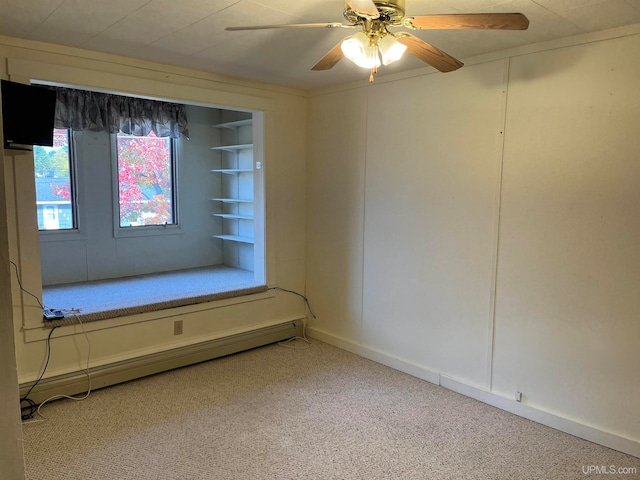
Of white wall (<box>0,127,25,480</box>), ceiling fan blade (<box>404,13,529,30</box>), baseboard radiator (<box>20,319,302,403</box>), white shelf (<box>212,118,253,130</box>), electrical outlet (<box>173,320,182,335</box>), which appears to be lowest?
baseboard radiator (<box>20,319,302,403</box>)

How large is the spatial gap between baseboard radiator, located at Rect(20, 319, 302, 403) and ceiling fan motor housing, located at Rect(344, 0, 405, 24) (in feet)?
8.93

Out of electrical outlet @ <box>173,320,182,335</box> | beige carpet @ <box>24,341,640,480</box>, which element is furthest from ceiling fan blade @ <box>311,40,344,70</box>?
electrical outlet @ <box>173,320,182,335</box>

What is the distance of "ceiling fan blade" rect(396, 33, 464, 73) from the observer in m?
1.91

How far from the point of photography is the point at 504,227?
9.45ft

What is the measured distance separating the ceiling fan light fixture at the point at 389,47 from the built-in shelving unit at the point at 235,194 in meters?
3.13

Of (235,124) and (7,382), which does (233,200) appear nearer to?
(235,124)

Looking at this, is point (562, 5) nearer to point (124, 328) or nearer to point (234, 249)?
point (124, 328)

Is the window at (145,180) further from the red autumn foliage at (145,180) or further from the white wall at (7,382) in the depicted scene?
the white wall at (7,382)

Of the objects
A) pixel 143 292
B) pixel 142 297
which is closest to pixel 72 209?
pixel 143 292

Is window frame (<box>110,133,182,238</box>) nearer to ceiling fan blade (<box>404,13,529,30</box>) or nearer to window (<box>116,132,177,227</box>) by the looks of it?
window (<box>116,132,177,227</box>)

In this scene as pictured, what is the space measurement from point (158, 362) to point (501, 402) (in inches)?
95.6

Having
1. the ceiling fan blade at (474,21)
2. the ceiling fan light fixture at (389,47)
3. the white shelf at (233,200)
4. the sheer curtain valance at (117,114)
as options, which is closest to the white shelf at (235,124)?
the sheer curtain valance at (117,114)

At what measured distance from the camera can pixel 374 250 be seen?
3.70 m

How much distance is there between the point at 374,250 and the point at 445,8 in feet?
6.42
